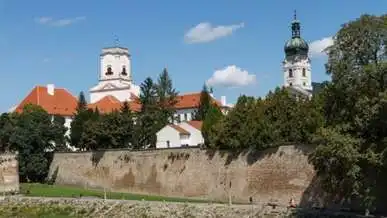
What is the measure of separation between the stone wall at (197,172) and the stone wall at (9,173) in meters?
5.92

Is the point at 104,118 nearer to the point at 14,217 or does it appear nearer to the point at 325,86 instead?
the point at 14,217

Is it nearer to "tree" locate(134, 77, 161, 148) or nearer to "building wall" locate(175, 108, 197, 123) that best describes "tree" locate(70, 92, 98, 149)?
"tree" locate(134, 77, 161, 148)

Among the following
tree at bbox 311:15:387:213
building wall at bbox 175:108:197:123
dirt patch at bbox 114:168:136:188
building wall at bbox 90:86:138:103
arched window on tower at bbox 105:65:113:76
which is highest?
arched window on tower at bbox 105:65:113:76

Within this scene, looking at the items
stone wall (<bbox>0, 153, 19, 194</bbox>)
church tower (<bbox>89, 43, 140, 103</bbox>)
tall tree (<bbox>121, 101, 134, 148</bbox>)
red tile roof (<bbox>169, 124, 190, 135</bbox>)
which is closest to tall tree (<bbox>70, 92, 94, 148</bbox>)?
tall tree (<bbox>121, 101, 134, 148</bbox>)

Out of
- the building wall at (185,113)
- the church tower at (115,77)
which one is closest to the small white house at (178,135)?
the building wall at (185,113)

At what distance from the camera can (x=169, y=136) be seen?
280 ft

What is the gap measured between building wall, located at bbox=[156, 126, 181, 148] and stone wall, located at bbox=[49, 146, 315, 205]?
1761 centimetres

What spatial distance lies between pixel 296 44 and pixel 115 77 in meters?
36.0

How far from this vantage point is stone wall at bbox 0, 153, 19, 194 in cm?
6156

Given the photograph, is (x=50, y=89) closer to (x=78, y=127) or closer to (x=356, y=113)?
(x=78, y=127)

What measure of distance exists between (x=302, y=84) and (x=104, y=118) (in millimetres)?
77980

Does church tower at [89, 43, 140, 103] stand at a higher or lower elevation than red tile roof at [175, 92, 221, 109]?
higher

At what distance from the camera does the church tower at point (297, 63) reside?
441ft

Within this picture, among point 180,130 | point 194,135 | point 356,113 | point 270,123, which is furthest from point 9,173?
point 356,113
